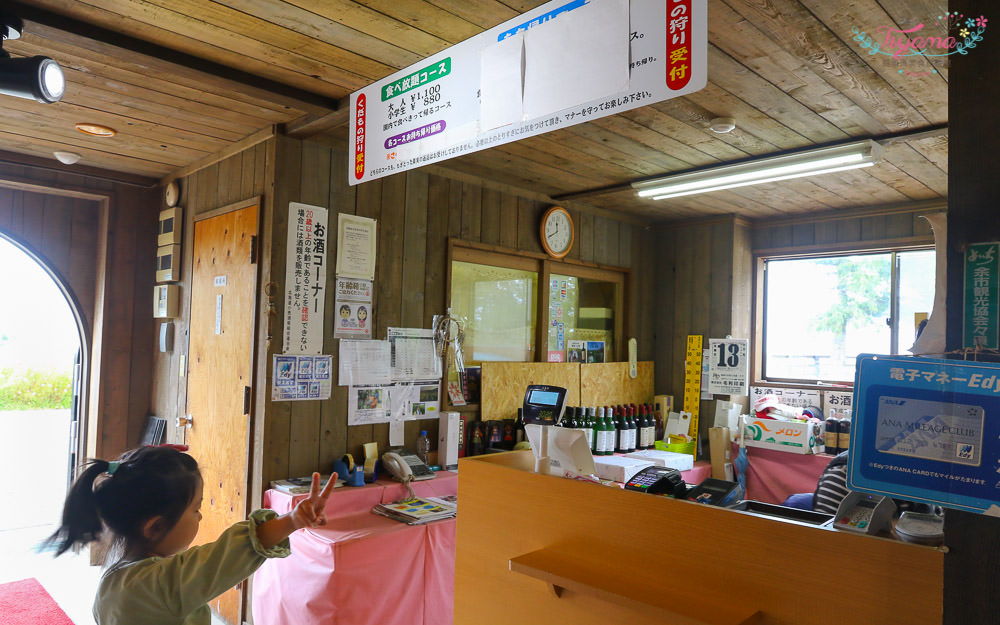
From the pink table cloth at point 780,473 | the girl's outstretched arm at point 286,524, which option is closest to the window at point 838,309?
the pink table cloth at point 780,473

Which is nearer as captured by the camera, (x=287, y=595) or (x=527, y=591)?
(x=527, y=591)

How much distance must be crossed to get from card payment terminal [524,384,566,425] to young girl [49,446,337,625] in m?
1.24

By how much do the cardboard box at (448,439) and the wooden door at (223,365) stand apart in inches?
42.0

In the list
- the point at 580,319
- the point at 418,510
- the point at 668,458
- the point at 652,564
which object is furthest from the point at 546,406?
the point at 580,319

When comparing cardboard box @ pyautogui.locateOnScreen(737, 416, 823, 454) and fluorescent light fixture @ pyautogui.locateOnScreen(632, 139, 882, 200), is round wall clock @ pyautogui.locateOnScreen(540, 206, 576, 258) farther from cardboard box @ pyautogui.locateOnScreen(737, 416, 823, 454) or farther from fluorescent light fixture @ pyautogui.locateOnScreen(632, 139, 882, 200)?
cardboard box @ pyautogui.locateOnScreen(737, 416, 823, 454)

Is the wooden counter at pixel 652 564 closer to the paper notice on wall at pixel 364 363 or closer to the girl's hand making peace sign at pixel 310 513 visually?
the girl's hand making peace sign at pixel 310 513

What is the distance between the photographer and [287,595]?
2.79 m

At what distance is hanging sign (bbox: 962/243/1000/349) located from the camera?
111 centimetres

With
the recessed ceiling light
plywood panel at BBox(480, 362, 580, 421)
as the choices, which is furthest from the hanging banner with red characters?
plywood panel at BBox(480, 362, 580, 421)

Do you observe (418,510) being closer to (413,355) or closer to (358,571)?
(358,571)

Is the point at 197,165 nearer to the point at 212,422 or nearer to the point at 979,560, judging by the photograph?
the point at 212,422

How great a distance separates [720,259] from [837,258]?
0.83m

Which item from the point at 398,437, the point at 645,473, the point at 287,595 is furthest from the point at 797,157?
the point at 287,595

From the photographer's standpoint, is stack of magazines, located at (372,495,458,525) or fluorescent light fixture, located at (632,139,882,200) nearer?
stack of magazines, located at (372,495,458,525)
